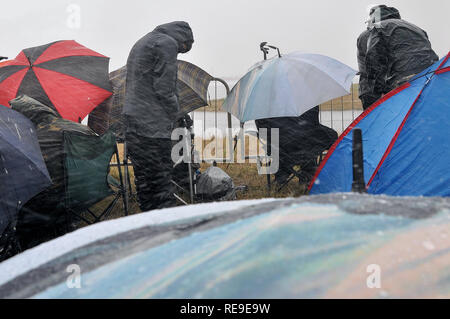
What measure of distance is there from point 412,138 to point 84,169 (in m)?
2.84

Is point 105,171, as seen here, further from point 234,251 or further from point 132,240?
point 234,251

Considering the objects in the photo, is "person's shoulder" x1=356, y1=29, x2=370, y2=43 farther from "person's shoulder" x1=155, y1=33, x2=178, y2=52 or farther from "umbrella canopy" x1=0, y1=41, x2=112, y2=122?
"umbrella canopy" x1=0, y1=41, x2=112, y2=122

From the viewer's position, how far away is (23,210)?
3.71 metres

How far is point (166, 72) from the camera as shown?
4508mm

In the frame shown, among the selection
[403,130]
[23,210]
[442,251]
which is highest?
[442,251]

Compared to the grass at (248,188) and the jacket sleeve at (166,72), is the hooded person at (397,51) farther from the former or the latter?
the jacket sleeve at (166,72)

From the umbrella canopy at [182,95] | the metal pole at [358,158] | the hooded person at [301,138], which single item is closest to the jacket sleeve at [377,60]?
the hooded person at [301,138]

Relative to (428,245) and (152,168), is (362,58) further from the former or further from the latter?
(428,245)

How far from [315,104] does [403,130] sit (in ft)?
5.31

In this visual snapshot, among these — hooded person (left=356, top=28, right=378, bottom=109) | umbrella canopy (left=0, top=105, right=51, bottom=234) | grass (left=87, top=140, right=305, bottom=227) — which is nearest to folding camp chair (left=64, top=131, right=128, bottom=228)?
umbrella canopy (left=0, top=105, right=51, bottom=234)

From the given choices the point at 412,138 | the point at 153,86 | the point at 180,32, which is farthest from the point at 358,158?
the point at 180,32

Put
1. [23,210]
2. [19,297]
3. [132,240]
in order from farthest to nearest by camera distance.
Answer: [23,210] → [132,240] → [19,297]

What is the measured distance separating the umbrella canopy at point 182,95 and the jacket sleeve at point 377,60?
2212 millimetres

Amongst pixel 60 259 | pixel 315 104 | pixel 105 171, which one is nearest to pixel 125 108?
pixel 105 171
